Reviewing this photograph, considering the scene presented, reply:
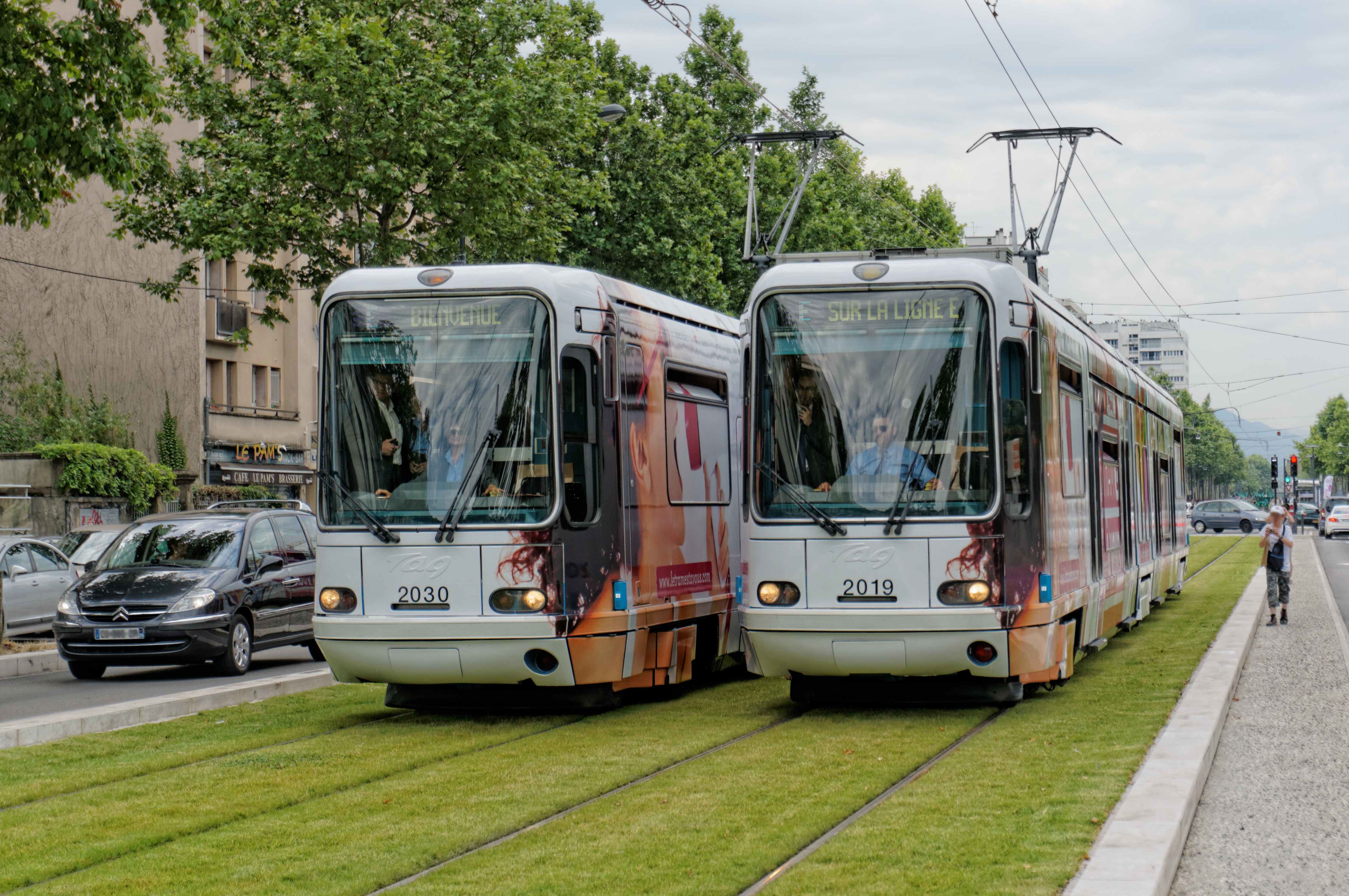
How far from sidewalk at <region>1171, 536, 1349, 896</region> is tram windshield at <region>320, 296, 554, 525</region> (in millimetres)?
4766

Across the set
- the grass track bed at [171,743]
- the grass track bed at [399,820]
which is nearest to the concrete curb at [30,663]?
the grass track bed at [171,743]

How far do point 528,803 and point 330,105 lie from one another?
17.9m

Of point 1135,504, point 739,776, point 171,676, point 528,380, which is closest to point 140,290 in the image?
point 171,676

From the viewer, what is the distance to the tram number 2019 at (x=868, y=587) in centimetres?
1091

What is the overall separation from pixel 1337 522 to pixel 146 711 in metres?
62.5

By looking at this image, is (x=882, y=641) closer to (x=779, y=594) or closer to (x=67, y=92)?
(x=779, y=594)

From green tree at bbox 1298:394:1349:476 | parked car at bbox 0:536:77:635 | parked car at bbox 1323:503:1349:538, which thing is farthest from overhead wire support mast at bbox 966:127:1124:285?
green tree at bbox 1298:394:1349:476

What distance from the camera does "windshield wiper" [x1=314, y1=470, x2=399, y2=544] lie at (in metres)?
11.1

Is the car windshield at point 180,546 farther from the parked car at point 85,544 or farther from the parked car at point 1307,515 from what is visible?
the parked car at point 1307,515

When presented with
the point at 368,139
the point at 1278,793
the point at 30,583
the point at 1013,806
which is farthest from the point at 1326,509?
the point at 1013,806

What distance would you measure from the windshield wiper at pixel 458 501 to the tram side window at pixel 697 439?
203cm

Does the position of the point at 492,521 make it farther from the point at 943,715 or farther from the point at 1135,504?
the point at 1135,504

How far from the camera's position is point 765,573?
11.2 meters

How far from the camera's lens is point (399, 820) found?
7633 mm
